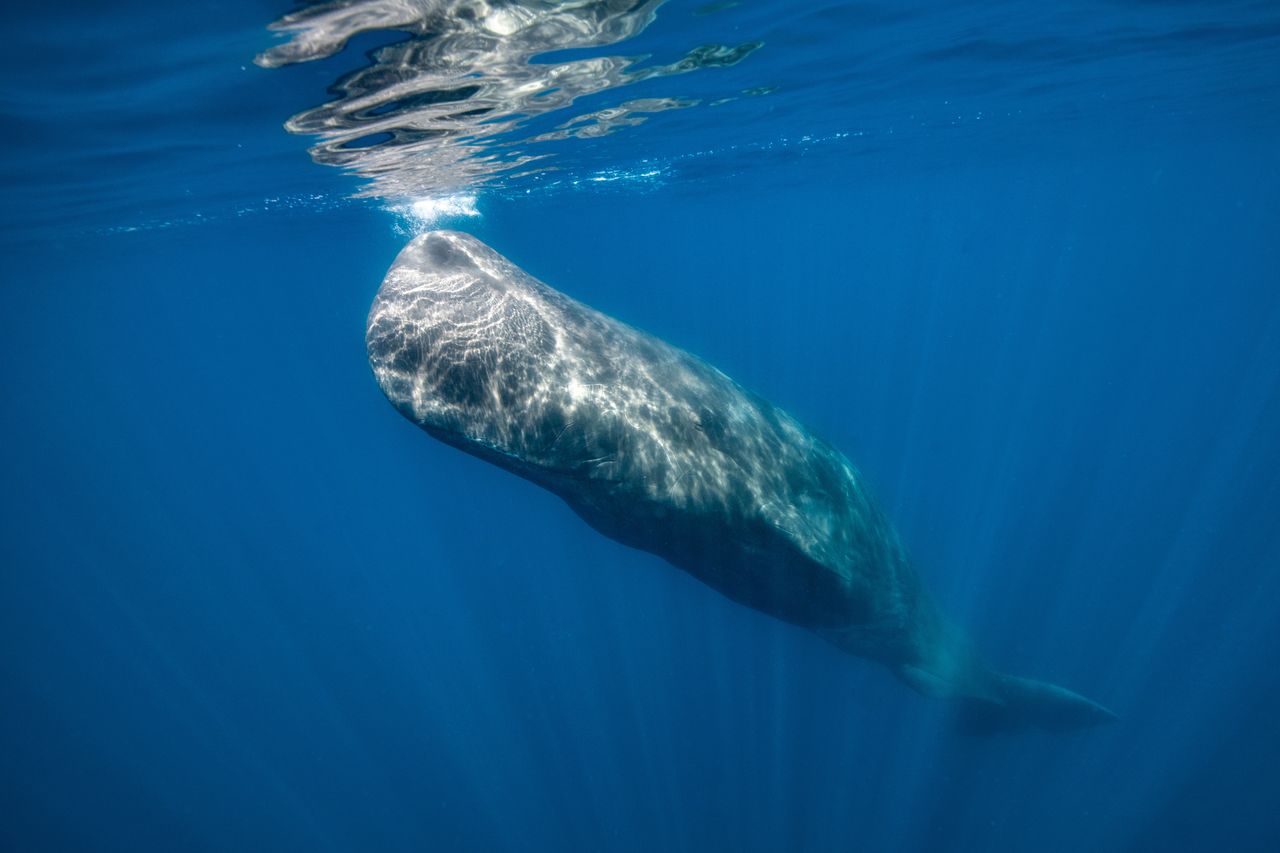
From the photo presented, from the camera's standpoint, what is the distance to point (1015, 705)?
530 inches

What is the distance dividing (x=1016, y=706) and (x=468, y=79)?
638 inches

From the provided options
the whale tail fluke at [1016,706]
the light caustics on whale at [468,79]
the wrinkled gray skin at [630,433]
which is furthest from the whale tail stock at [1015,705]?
the light caustics on whale at [468,79]

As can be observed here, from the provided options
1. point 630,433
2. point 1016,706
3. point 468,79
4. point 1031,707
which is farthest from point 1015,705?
point 468,79

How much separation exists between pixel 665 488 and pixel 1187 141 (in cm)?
4766

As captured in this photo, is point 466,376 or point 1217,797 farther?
point 1217,797

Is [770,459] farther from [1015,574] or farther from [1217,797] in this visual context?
[1015,574]

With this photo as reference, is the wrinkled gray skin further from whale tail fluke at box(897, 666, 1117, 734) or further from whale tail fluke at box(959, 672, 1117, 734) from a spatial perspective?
whale tail fluke at box(959, 672, 1117, 734)

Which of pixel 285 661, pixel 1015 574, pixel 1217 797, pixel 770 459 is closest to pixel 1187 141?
pixel 1015 574

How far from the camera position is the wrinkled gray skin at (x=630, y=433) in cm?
530

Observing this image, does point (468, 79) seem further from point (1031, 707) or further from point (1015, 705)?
point (1031, 707)

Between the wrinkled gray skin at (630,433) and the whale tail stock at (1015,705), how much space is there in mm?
5103

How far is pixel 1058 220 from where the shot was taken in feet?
324

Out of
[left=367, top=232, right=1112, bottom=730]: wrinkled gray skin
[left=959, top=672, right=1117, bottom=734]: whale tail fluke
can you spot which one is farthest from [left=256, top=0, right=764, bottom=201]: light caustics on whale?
[left=959, top=672, right=1117, bottom=734]: whale tail fluke

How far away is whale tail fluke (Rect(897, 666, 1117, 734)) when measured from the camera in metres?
12.7
